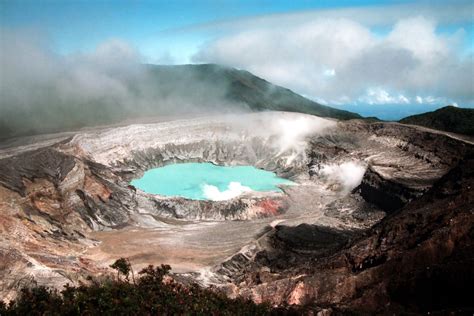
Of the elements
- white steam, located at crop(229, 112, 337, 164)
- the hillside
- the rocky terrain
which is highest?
the hillside

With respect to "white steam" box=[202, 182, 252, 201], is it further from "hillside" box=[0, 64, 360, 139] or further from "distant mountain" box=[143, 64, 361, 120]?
"distant mountain" box=[143, 64, 361, 120]

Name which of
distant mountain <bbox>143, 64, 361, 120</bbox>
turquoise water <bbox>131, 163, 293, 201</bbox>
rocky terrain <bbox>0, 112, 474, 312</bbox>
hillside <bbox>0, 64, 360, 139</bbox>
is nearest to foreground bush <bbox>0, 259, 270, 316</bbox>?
rocky terrain <bbox>0, 112, 474, 312</bbox>

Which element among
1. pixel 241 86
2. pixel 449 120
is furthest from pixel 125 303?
pixel 241 86

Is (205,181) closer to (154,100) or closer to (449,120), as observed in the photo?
(154,100)

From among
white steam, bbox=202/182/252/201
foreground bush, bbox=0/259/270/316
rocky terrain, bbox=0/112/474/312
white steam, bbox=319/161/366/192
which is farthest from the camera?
white steam, bbox=319/161/366/192

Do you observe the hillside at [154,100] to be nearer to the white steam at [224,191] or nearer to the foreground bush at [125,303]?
the white steam at [224,191]

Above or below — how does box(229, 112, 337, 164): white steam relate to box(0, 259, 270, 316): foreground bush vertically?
above

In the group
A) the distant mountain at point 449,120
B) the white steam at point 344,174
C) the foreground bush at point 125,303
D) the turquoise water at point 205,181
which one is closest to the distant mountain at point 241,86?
the turquoise water at point 205,181
